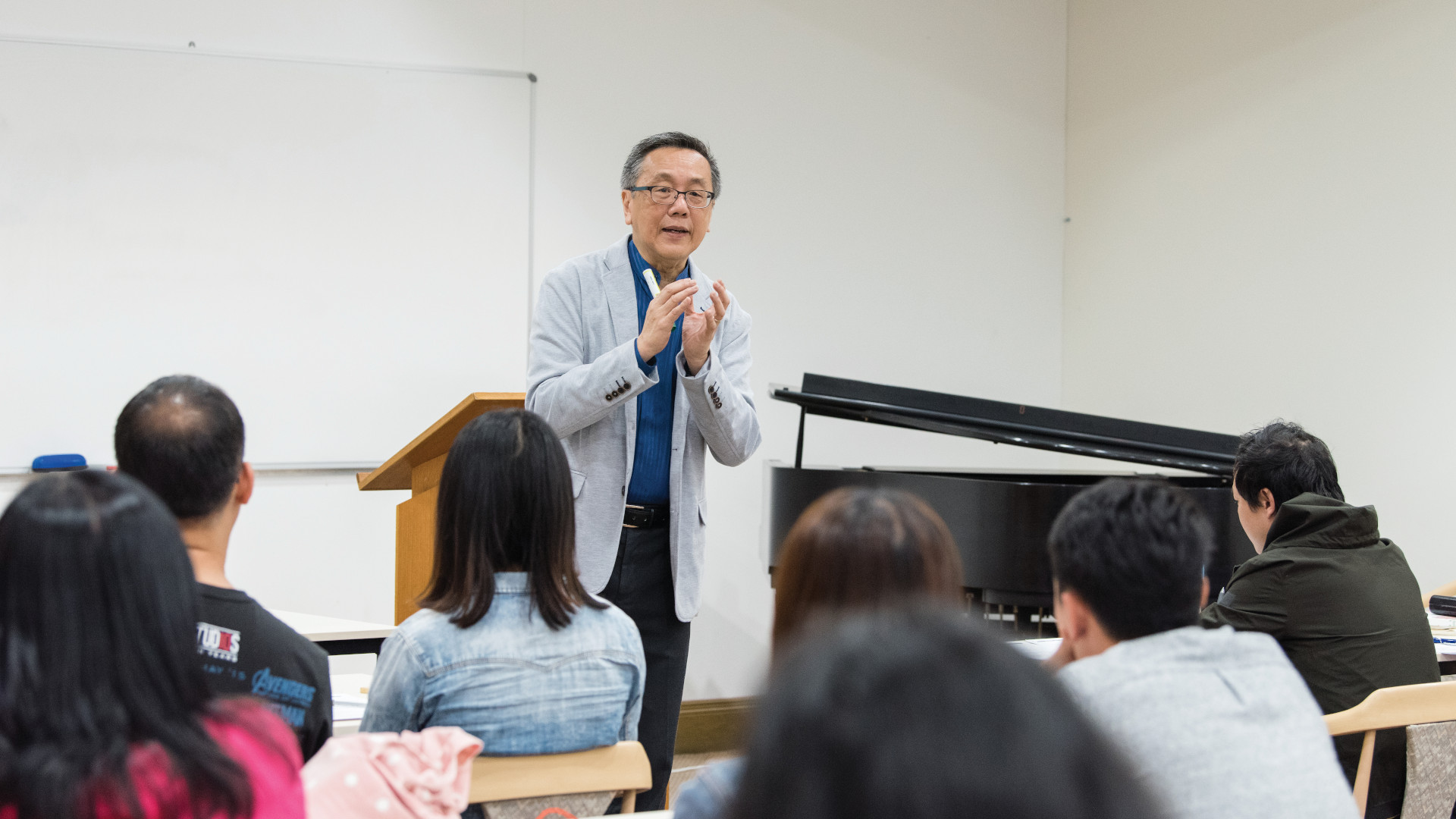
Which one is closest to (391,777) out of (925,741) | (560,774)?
(560,774)

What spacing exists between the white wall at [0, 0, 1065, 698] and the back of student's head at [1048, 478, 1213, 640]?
122 inches

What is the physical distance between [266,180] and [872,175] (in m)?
2.35

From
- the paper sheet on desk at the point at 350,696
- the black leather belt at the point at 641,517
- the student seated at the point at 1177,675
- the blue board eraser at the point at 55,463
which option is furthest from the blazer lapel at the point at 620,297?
the blue board eraser at the point at 55,463

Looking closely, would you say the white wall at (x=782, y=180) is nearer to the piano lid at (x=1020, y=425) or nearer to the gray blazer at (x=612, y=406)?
the piano lid at (x=1020, y=425)

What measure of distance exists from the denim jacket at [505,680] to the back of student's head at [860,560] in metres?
0.44

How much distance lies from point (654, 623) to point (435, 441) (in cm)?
80

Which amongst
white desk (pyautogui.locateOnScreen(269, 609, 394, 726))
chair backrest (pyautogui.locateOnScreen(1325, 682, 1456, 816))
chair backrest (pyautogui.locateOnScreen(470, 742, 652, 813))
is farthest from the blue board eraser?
chair backrest (pyautogui.locateOnScreen(1325, 682, 1456, 816))

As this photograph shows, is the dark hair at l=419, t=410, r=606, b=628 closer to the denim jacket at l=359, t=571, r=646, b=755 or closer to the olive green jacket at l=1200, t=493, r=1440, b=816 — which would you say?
the denim jacket at l=359, t=571, r=646, b=755

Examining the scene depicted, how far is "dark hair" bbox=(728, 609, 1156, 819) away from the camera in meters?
0.46

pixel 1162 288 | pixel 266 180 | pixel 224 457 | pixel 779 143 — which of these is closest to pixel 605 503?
pixel 224 457

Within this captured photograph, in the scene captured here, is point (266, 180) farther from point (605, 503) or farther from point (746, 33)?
point (605, 503)

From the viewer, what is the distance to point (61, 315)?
368cm

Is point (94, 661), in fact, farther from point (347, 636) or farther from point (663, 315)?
point (347, 636)

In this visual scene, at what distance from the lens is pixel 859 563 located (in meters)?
1.12
